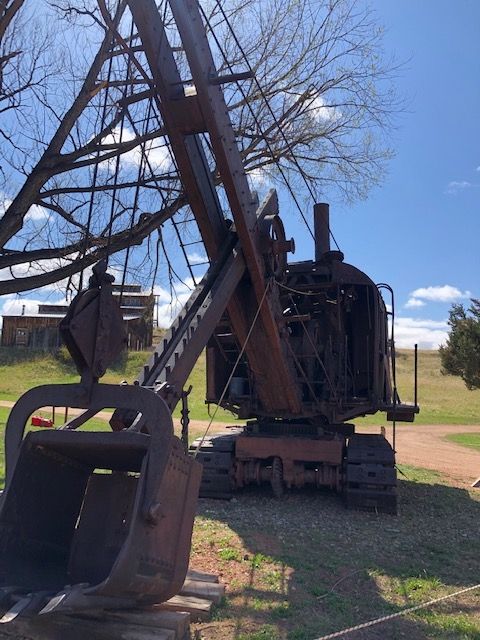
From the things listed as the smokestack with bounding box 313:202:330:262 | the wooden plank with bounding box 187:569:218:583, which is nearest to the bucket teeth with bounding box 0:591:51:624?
the wooden plank with bounding box 187:569:218:583

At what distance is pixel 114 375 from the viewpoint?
37.9 meters

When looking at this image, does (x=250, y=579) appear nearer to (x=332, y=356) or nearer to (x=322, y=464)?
(x=322, y=464)

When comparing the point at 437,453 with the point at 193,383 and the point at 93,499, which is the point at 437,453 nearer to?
the point at 93,499

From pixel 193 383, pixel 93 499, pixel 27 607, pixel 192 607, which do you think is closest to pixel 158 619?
pixel 192 607

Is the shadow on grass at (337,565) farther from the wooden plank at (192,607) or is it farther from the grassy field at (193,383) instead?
the grassy field at (193,383)

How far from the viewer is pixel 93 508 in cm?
413

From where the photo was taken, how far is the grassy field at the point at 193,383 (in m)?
30.3

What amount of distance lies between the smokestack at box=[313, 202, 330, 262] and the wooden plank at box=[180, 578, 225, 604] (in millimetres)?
5488

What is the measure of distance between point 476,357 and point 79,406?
26.7 meters

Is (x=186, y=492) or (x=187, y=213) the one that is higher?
(x=187, y=213)

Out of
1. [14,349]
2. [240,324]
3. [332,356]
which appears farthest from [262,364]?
[14,349]

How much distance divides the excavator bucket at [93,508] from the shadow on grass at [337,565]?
96 cm

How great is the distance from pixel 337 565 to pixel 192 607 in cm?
190

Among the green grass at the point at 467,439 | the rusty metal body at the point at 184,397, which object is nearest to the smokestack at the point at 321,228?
the rusty metal body at the point at 184,397
